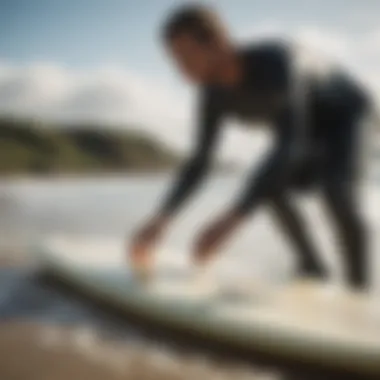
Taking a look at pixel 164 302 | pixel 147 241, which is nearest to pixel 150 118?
pixel 147 241

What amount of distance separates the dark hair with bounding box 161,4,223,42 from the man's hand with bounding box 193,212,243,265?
0.29m

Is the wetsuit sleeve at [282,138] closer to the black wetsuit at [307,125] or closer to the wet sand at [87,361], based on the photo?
the black wetsuit at [307,125]

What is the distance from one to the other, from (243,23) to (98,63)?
0.92 ft

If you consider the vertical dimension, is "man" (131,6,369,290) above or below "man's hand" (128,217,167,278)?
above

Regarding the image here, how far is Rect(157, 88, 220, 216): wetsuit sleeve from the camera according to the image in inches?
41.1

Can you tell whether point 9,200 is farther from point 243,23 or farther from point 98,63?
point 243,23

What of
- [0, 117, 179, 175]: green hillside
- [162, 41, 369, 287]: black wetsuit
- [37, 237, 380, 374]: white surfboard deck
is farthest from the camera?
[0, 117, 179, 175]: green hillside

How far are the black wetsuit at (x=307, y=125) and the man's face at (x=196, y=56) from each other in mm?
29

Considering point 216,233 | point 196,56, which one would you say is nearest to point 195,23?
point 196,56

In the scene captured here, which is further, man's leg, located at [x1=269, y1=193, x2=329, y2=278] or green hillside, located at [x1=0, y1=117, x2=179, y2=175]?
green hillside, located at [x1=0, y1=117, x2=179, y2=175]

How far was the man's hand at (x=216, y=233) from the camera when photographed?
0.91 metres

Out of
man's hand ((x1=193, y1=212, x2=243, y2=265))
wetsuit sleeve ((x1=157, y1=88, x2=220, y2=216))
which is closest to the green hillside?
wetsuit sleeve ((x1=157, y1=88, x2=220, y2=216))

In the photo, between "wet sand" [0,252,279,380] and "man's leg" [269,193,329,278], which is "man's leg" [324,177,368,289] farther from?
"wet sand" [0,252,279,380]

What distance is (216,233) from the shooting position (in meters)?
0.92
